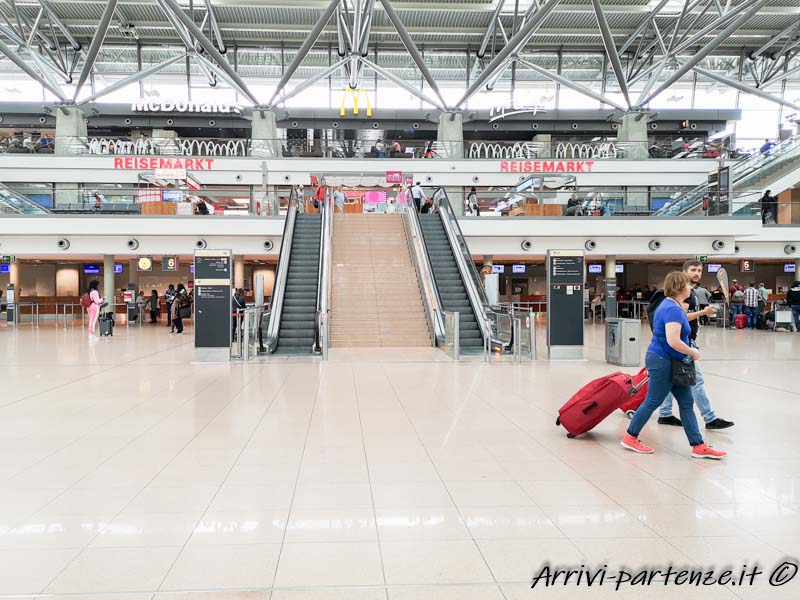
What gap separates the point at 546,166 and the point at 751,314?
39.6ft

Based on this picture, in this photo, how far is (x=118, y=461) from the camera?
556 centimetres

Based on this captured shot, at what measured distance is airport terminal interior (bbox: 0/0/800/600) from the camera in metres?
3.73

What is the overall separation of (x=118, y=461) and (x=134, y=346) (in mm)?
12159

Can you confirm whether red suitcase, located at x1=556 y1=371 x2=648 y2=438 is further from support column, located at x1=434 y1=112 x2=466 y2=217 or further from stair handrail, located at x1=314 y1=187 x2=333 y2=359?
support column, located at x1=434 y1=112 x2=466 y2=217

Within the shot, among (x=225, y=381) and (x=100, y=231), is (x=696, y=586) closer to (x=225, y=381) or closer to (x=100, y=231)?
(x=225, y=381)

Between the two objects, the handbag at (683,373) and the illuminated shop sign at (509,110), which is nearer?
the handbag at (683,373)

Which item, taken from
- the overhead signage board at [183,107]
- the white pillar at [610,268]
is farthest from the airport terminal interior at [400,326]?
the white pillar at [610,268]

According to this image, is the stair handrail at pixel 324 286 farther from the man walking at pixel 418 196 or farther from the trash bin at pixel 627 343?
the trash bin at pixel 627 343

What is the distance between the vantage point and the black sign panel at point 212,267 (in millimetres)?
12875

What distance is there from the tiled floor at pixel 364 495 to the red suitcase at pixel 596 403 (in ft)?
0.59

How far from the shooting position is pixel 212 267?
12.9 meters

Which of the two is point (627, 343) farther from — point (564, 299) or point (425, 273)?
point (425, 273)

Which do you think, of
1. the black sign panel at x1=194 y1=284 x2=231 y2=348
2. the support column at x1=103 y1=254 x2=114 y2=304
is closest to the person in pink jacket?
the support column at x1=103 y1=254 x2=114 y2=304

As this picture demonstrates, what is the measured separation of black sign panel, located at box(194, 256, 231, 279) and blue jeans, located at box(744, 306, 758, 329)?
19.4 meters
